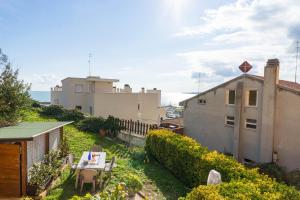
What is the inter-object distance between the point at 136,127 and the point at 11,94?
995 cm

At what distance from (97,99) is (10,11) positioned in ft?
55.5

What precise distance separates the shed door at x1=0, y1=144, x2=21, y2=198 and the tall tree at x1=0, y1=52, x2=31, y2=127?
247 inches

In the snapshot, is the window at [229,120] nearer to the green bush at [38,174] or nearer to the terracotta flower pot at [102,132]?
the terracotta flower pot at [102,132]

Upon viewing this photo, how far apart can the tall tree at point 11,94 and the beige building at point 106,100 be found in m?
13.5

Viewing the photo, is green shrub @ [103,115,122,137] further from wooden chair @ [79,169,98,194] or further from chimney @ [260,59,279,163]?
chimney @ [260,59,279,163]

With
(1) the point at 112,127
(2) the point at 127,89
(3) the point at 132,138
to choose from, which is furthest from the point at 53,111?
(3) the point at 132,138

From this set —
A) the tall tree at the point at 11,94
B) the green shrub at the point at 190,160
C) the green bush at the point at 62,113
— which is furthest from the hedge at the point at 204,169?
the green bush at the point at 62,113

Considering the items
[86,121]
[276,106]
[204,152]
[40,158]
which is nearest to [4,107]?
[40,158]

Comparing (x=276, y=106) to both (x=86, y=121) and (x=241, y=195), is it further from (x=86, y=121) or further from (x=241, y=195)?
(x=86, y=121)

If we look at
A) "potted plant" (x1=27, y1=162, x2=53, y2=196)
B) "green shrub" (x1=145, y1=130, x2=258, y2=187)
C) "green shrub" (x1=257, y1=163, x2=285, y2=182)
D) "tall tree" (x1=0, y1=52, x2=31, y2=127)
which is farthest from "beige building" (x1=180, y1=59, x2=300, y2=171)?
"tall tree" (x1=0, y1=52, x2=31, y2=127)

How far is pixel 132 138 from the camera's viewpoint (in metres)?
20.5

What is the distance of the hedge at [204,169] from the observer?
6.61 m

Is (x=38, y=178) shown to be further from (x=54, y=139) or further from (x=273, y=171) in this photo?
(x=273, y=171)

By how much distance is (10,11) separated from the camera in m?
13.8
